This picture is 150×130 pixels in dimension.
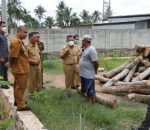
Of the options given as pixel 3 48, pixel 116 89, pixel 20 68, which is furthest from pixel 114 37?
pixel 20 68

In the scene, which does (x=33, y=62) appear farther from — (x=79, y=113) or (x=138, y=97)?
(x=138, y=97)

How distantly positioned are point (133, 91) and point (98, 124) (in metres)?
3.53

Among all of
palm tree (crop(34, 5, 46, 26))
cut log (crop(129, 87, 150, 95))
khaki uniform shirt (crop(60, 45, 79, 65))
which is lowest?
cut log (crop(129, 87, 150, 95))

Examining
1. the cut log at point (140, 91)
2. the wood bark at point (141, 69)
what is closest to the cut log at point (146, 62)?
the wood bark at point (141, 69)

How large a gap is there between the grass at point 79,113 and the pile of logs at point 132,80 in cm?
57

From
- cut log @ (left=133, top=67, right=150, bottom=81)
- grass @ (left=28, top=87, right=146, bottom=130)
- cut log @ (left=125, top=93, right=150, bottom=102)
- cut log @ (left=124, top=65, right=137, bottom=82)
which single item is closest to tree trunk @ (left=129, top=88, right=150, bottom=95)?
cut log @ (left=125, top=93, right=150, bottom=102)

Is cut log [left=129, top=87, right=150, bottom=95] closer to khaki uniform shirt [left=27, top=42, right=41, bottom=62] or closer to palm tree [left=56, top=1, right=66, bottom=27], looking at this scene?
khaki uniform shirt [left=27, top=42, right=41, bottom=62]

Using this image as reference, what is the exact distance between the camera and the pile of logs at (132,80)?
35.0ft

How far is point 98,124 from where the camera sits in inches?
296

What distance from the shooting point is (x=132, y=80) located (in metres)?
12.2

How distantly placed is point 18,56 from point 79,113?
5.73 ft

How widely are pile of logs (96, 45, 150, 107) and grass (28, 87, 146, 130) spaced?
57 cm

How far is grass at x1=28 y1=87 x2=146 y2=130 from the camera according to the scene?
23.8 ft

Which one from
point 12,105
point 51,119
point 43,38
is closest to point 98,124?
point 51,119
